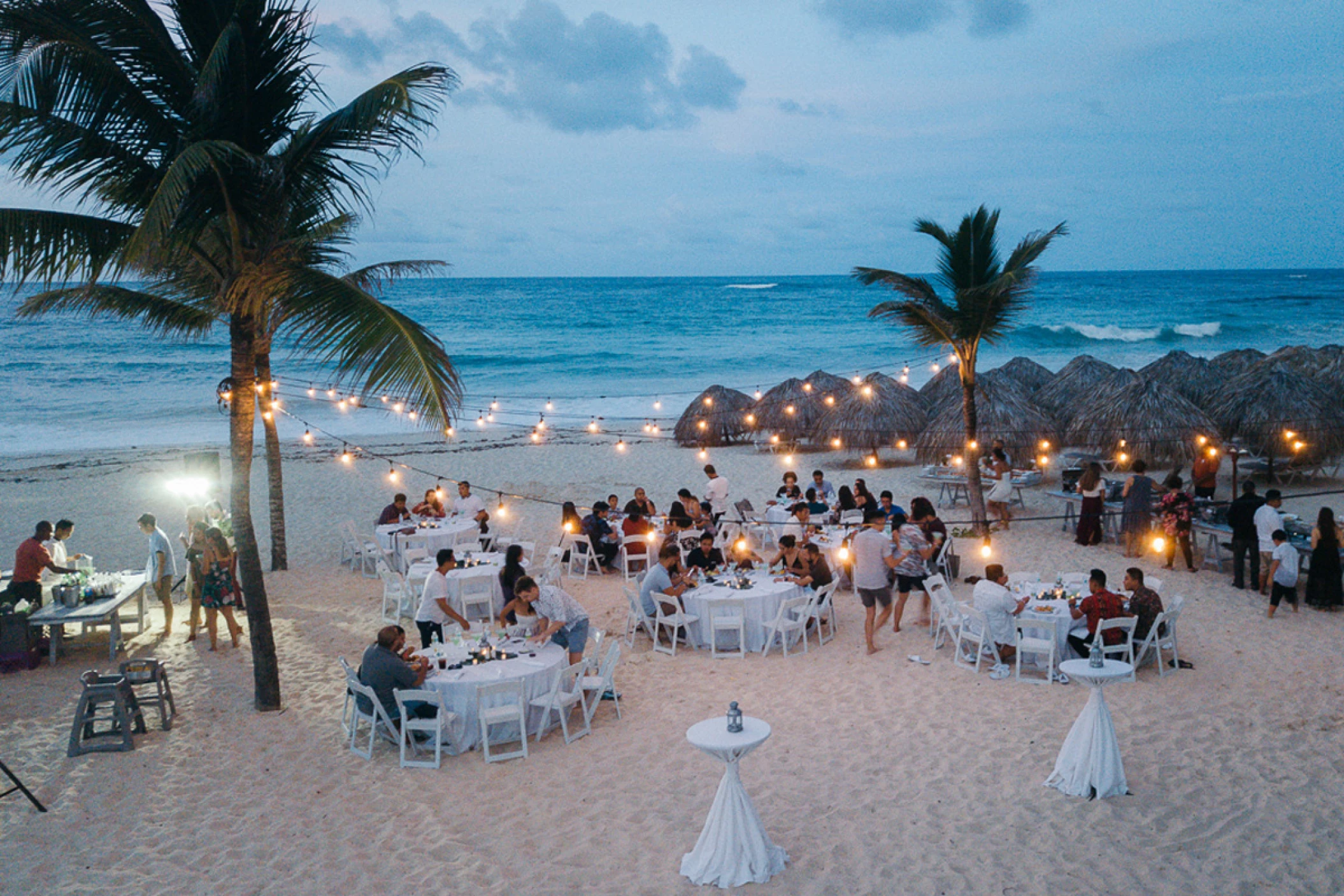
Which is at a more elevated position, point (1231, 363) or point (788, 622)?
point (1231, 363)

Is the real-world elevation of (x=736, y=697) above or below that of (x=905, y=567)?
below

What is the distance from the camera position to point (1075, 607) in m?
8.52

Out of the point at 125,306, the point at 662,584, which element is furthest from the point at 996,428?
the point at 125,306

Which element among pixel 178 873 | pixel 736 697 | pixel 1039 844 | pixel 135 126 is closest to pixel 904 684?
pixel 736 697

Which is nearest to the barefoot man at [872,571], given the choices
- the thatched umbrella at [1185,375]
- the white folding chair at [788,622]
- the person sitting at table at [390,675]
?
the white folding chair at [788,622]

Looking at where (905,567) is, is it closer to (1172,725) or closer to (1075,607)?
(1075,607)

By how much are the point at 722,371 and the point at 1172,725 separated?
41.8m

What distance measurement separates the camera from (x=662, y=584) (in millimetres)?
9414

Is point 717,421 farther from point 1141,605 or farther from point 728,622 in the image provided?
point 1141,605

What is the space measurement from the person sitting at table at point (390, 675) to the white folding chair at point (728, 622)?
3216 mm

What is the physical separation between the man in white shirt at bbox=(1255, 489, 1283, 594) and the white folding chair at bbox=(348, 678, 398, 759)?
9666 millimetres

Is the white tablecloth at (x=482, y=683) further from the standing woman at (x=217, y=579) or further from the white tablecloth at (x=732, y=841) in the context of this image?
the standing woman at (x=217, y=579)

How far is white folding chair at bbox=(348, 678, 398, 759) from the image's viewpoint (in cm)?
693

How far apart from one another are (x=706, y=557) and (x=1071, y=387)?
12956 mm
